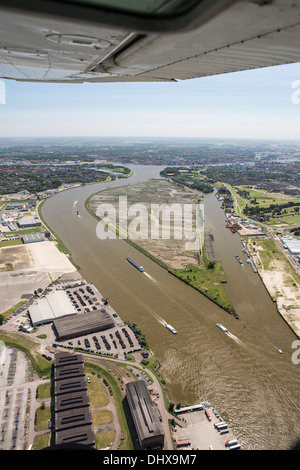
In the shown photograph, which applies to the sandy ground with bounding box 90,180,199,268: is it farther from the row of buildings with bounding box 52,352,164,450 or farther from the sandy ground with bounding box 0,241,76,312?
the row of buildings with bounding box 52,352,164,450

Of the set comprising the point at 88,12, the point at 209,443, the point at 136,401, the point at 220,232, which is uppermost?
the point at 88,12

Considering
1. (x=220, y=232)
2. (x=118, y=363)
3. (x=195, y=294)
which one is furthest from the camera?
(x=220, y=232)

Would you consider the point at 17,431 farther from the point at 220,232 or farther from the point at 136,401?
the point at 220,232

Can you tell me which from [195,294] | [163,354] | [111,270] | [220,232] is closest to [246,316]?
[195,294]

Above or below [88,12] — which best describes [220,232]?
below

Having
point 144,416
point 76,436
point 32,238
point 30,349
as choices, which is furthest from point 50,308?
point 32,238

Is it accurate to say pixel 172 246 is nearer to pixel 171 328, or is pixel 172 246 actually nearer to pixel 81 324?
pixel 171 328
